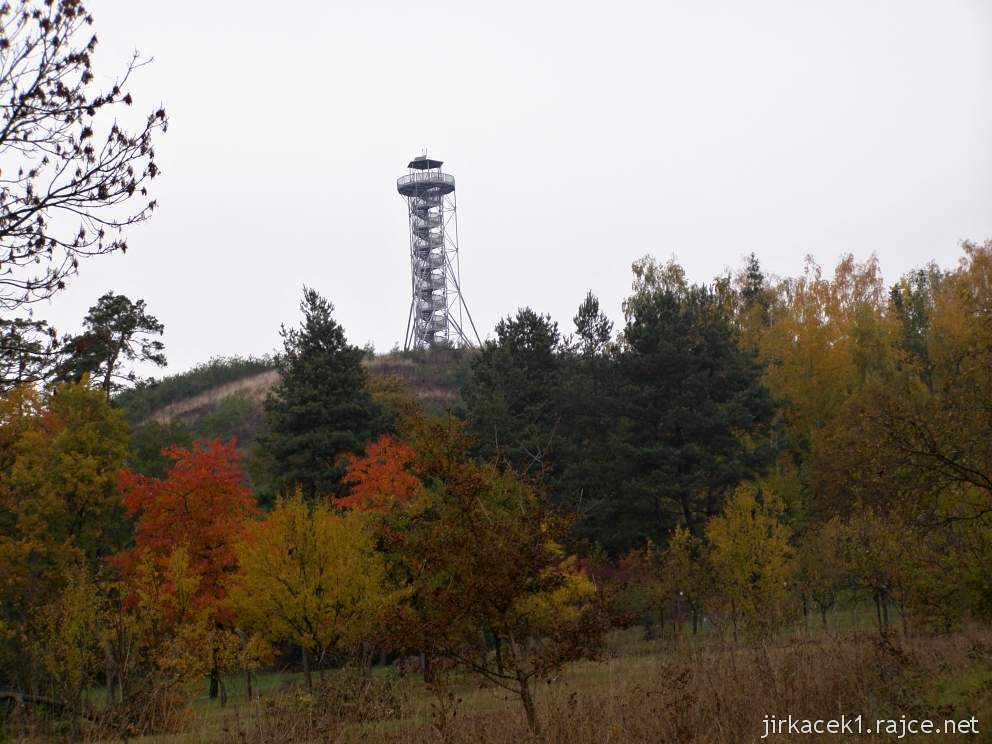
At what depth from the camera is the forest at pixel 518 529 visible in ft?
35.2

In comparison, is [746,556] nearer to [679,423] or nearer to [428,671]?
[679,423]

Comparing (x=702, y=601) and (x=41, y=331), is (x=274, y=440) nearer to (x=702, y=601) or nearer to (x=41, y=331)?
(x=702, y=601)

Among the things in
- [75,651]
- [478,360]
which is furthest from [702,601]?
[75,651]

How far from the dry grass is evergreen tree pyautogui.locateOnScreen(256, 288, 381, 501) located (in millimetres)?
23667

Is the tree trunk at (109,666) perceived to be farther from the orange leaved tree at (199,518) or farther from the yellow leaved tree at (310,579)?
the orange leaved tree at (199,518)

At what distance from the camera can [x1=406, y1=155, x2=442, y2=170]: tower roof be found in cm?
7106

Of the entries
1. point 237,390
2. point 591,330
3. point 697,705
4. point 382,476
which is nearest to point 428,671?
point 697,705

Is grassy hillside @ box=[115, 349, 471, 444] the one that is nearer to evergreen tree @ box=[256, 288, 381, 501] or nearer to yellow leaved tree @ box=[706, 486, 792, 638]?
evergreen tree @ box=[256, 288, 381, 501]

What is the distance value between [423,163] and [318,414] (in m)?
37.8

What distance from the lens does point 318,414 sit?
37.5m

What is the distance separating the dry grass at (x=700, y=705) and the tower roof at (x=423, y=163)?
61210mm

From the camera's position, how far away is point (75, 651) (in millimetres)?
18062

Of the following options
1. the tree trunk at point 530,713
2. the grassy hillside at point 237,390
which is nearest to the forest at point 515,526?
the tree trunk at point 530,713

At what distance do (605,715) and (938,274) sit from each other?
6378 centimetres
